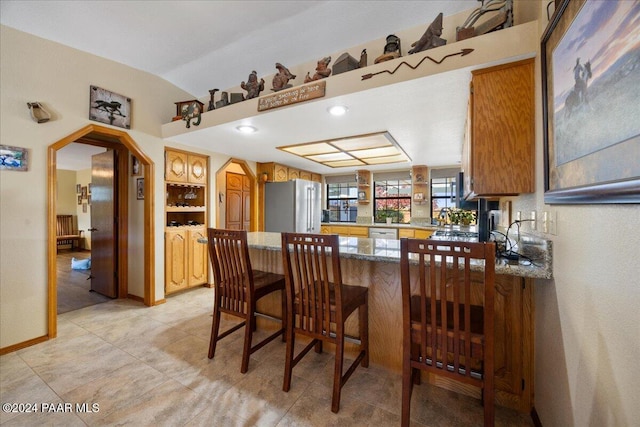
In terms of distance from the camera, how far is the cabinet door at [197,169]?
3785 mm

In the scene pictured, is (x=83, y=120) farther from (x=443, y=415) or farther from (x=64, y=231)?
(x=64, y=231)

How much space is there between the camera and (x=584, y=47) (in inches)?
35.1

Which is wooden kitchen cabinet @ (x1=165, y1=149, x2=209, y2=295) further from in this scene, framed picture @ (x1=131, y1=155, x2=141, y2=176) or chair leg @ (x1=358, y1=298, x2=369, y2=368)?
chair leg @ (x1=358, y1=298, x2=369, y2=368)

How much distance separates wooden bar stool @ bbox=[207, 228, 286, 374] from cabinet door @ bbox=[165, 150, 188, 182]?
2.08 metres

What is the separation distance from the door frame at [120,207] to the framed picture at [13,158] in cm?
15

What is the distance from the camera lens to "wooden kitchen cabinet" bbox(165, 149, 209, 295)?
3.54m

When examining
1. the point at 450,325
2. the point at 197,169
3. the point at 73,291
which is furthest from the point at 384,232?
the point at 73,291

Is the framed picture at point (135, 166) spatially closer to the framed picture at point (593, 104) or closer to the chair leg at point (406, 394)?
the chair leg at point (406, 394)

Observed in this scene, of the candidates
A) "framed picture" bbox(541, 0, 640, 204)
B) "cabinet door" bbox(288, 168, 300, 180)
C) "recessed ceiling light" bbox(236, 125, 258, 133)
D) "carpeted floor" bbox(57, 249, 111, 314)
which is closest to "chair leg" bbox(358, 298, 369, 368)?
"framed picture" bbox(541, 0, 640, 204)

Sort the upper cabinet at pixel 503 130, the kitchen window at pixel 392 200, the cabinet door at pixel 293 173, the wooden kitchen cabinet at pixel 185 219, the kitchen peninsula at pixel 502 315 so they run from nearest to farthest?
the kitchen peninsula at pixel 502 315
the upper cabinet at pixel 503 130
the wooden kitchen cabinet at pixel 185 219
the cabinet door at pixel 293 173
the kitchen window at pixel 392 200

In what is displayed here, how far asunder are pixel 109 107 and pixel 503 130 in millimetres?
3860

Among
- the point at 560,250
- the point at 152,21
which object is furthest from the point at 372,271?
the point at 152,21

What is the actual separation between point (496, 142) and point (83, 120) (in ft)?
12.6

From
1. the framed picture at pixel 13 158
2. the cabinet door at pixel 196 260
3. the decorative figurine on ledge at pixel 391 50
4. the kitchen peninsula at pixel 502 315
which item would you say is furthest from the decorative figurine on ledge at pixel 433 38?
the cabinet door at pixel 196 260
